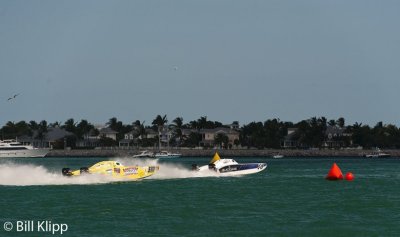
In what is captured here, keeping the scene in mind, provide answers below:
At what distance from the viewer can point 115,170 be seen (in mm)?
63906

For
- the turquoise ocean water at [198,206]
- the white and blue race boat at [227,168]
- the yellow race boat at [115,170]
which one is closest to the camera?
the turquoise ocean water at [198,206]

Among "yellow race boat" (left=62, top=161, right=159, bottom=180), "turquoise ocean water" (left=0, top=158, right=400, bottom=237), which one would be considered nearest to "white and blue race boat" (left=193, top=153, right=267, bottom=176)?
"turquoise ocean water" (left=0, top=158, right=400, bottom=237)

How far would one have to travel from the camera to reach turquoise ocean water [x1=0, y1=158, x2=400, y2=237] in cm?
3784

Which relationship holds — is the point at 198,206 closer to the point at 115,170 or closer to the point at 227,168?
the point at 115,170

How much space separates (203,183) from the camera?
221 feet

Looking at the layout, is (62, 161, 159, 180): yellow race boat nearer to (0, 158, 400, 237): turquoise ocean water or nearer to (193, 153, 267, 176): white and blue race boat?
(0, 158, 400, 237): turquoise ocean water

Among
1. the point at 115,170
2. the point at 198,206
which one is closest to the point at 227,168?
the point at 115,170

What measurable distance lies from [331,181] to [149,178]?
16.7 m

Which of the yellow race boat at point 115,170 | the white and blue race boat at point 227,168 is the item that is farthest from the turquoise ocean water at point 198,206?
the white and blue race boat at point 227,168

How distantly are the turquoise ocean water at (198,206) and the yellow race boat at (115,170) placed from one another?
757mm

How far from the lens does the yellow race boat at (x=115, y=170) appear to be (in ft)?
204

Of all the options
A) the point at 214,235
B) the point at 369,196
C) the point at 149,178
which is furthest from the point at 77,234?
the point at 149,178

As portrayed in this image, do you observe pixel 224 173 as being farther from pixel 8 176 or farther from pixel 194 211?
pixel 194 211

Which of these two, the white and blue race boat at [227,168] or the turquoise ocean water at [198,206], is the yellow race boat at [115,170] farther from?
the white and blue race boat at [227,168]
